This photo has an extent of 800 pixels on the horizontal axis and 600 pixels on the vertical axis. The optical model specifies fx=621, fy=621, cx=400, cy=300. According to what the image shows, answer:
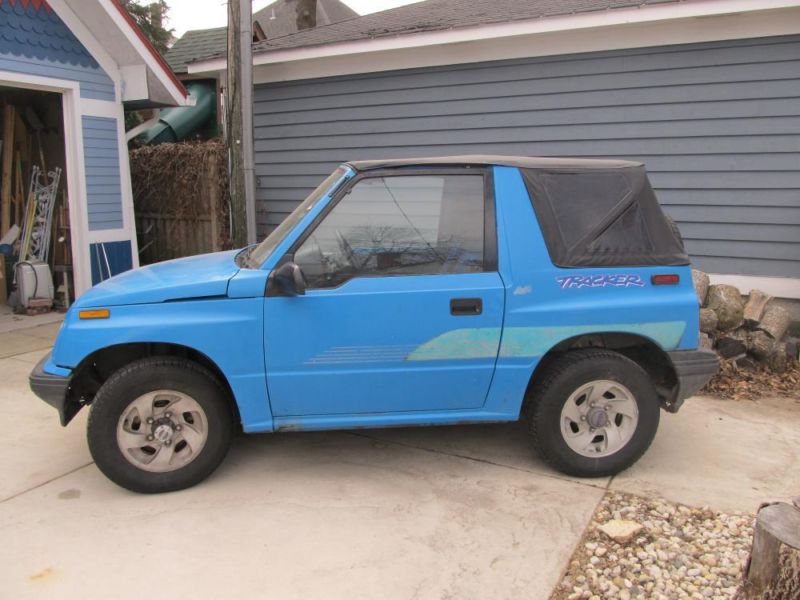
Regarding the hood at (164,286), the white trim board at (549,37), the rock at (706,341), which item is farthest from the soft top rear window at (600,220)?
the white trim board at (549,37)

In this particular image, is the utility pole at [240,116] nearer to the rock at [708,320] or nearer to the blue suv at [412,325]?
the blue suv at [412,325]

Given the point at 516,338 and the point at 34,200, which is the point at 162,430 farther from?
the point at 34,200

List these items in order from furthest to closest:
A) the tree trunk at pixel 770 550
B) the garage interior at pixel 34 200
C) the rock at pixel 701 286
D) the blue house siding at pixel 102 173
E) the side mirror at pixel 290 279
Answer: the garage interior at pixel 34 200 < the blue house siding at pixel 102 173 < the rock at pixel 701 286 < the side mirror at pixel 290 279 < the tree trunk at pixel 770 550

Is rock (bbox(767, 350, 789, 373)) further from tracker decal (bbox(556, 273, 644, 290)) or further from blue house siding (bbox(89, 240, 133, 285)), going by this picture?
blue house siding (bbox(89, 240, 133, 285))

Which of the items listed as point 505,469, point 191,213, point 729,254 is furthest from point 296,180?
point 505,469

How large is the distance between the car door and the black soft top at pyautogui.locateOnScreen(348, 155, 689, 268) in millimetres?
220

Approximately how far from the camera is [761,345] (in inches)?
215

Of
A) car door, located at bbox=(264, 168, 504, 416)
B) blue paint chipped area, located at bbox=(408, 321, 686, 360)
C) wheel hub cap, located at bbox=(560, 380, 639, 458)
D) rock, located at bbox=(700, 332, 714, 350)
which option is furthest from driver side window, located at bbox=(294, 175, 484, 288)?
rock, located at bbox=(700, 332, 714, 350)

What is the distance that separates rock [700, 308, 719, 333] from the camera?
5.55 m

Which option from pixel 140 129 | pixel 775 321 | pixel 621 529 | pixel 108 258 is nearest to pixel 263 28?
pixel 140 129

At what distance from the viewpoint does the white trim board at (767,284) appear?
20.2 ft

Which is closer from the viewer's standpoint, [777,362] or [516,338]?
[516,338]

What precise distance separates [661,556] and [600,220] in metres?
1.79

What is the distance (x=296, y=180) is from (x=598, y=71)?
433 cm
